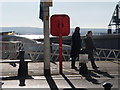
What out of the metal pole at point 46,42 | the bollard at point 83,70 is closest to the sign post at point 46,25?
the metal pole at point 46,42

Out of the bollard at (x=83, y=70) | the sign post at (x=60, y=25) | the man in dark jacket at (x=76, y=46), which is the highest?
the sign post at (x=60, y=25)

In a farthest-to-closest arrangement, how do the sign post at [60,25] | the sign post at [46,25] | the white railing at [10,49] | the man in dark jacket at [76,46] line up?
the white railing at [10,49] < the man in dark jacket at [76,46] < the sign post at [60,25] < the sign post at [46,25]

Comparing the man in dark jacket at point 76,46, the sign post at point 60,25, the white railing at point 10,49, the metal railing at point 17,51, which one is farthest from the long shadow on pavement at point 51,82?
the white railing at point 10,49

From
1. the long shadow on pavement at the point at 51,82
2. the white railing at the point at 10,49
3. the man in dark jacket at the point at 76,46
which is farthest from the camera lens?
the white railing at the point at 10,49

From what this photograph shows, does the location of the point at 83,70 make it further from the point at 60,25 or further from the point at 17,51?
the point at 17,51

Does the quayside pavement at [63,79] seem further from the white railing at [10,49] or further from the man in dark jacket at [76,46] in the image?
the white railing at [10,49]

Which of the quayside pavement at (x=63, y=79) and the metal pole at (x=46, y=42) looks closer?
the quayside pavement at (x=63, y=79)

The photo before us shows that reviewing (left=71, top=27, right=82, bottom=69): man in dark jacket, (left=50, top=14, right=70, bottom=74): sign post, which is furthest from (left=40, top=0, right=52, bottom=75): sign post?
(left=71, top=27, right=82, bottom=69): man in dark jacket

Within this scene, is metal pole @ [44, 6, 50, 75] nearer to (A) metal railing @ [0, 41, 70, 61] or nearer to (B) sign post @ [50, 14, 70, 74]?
(B) sign post @ [50, 14, 70, 74]

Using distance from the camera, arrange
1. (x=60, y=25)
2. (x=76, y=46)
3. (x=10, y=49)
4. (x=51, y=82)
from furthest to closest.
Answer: (x=10, y=49) < (x=76, y=46) < (x=60, y=25) < (x=51, y=82)

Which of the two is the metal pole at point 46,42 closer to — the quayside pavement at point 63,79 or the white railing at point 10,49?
the quayside pavement at point 63,79

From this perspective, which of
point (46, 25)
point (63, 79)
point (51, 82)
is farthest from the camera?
point (46, 25)

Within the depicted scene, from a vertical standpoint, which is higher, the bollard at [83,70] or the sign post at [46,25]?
the sign post at [46,25]

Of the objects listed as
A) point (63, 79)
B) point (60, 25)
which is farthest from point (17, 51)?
point (63, 79)
